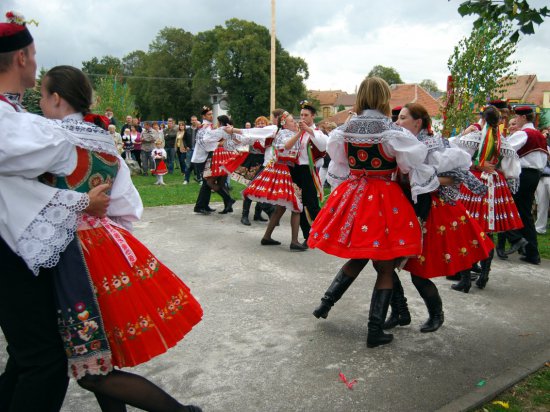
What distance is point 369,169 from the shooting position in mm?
3875

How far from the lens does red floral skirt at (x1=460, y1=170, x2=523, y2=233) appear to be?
19.3 feet

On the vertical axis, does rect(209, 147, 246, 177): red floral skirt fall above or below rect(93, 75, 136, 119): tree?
below

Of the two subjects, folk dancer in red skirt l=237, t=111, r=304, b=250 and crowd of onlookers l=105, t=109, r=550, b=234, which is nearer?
folk dancer in red skirt l=237, t=111, r=304, b=250

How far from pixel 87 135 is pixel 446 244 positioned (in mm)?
2872

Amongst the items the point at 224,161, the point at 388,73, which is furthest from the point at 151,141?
the point at 388,73

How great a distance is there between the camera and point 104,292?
225cm

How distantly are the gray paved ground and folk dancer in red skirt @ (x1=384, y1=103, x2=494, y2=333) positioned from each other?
0.49 metres

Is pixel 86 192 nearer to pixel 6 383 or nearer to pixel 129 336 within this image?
pixel 129 336

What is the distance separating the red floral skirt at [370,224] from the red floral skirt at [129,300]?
167cm

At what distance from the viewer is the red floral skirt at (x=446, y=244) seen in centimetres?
398

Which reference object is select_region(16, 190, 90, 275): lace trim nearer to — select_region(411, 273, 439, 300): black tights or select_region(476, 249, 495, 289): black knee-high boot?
select_region(411, 273, 439, 300): black tights

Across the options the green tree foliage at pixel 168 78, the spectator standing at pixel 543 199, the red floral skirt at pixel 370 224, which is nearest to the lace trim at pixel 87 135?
the red floral skirt at pixel 370 224

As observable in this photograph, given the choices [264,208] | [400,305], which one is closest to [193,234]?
[264,208]

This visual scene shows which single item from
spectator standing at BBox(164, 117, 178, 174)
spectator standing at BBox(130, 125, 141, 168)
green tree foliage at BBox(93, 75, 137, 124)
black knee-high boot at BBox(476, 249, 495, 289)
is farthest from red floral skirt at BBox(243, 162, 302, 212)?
green tree foliage at BBox(93, 75, 137, 124)
